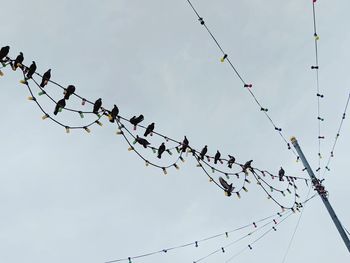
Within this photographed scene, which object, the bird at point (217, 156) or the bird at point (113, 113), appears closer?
the bird at point (113, 113)

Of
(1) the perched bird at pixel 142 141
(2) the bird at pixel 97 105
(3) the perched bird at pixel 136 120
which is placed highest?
(2) the bird at pixel 97 105

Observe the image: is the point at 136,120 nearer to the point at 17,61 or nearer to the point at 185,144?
the point at 185,144

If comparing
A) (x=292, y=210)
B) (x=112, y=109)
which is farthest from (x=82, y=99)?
(x=292, y=210)

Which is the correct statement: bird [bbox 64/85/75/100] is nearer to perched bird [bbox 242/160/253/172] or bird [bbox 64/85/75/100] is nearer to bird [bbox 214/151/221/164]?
bird [bbox 214/151/221/164]

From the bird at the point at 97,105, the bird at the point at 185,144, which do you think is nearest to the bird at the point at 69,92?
the bird at the point at 97,105

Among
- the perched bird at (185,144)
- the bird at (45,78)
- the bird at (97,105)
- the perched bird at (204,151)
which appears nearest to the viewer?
the bird at (45,78)

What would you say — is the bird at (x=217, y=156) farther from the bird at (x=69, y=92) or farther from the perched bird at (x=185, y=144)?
the bird at (x=69, y=92)

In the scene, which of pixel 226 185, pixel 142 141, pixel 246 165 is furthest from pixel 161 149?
pixel 246 165

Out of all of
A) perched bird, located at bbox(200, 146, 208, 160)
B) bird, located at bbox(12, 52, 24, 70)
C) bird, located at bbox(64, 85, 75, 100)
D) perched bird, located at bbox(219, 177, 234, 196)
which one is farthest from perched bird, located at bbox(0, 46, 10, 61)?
perched bird, located at bbox(219, 177, 234, 196)

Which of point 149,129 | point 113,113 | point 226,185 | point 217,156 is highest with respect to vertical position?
point 113,113

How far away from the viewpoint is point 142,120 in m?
6.88

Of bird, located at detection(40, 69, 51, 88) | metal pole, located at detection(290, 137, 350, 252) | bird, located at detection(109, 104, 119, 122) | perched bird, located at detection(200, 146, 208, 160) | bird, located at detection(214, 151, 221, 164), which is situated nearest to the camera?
bird, located at detection(40, 69, 51, 88)

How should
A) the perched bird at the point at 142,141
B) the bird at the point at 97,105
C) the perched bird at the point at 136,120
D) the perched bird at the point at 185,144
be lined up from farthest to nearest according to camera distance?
the perched bird at the point at 185,144
the perched bird at the point at 142,141
the perched bird at the point at 136,120
the bird at the point at 97,105

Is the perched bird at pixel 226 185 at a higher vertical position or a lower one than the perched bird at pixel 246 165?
lower
